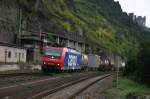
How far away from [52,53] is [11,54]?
12172 mm

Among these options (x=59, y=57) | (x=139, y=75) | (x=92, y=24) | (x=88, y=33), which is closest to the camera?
(x=139, y=75)

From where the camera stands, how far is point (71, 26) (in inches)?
5128

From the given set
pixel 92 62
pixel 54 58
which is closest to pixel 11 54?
pixel 54 58

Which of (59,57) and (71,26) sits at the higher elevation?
(71,26)

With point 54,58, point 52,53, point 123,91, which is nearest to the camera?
point 123,91

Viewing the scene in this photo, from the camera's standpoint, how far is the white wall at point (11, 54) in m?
60.2

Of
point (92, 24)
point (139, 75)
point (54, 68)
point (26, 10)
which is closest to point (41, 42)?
point (26, 10)

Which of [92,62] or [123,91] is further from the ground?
[92,62]

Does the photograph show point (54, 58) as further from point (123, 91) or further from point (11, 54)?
point (123, 91)

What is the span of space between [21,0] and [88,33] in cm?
5957

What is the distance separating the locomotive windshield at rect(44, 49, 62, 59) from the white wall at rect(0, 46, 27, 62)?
8.94 metres

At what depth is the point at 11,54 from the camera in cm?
6334

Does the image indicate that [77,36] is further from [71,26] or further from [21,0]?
[21,0]

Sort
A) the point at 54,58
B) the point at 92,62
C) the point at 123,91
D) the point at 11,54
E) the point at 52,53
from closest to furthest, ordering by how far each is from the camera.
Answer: the point at 123,91 < the point at 54,58 < the point at 52,53 < the point at 11,54 < the point at 92,62
